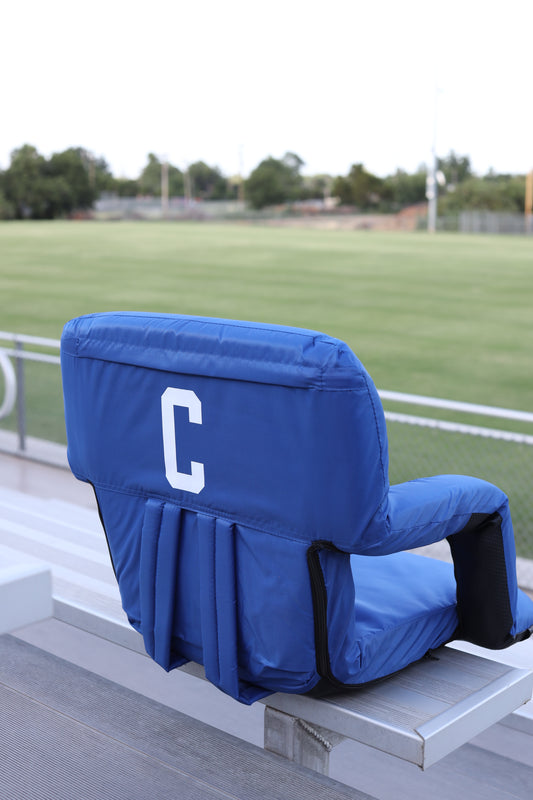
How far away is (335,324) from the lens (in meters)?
20.8

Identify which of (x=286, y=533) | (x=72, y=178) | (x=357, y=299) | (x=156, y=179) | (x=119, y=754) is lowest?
(x=357, y=299)

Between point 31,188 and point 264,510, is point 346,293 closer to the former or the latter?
point 264,510

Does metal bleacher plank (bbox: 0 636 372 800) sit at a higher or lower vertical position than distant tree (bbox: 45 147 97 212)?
lower

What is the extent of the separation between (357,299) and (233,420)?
23728 mm

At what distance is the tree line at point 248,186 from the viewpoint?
79.5 m

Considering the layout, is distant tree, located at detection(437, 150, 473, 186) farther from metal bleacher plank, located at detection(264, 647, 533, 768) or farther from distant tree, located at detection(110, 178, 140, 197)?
metal bleacher plank, located at detection(264, 647, 533, 768)

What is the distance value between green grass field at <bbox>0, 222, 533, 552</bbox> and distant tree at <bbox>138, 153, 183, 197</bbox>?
54229 millimetres

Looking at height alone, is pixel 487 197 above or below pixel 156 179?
below

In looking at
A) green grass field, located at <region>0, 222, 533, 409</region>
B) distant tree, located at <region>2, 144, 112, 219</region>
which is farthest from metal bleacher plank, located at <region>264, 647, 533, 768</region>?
distant tree, located at <region>2, 144, 112, 219</region>

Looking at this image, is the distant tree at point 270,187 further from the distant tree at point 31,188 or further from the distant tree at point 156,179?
the distant tree at point 31,188

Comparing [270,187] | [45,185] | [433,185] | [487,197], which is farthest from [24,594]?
[270,187]

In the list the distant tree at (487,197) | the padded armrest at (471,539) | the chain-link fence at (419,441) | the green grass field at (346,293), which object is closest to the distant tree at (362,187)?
the distant tree at (487,197)

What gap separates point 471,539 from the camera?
203 centimetres

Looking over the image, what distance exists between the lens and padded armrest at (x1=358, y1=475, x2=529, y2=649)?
1.78 m
